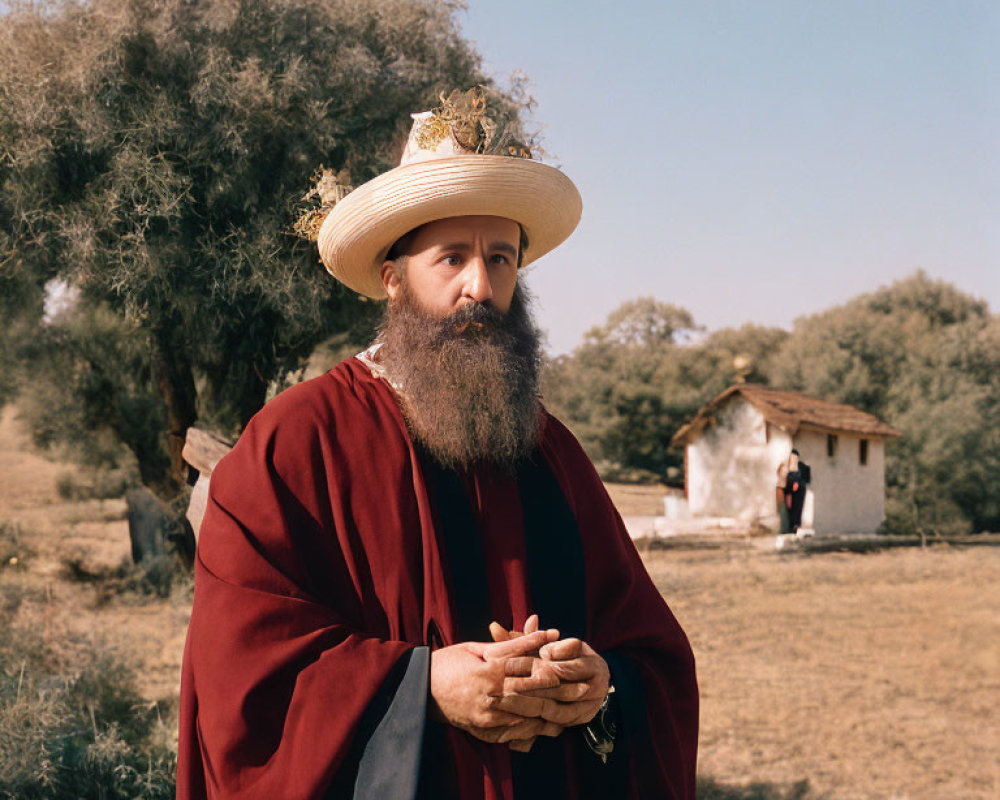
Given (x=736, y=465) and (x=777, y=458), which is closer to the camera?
(x=777, y=458)

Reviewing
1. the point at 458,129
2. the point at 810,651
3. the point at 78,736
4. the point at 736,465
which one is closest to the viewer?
the point at 458,129

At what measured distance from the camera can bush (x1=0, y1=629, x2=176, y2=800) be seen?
388cm

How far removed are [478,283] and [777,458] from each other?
19.0 m

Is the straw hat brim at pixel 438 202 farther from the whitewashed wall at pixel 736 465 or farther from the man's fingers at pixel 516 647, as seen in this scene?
the whitewashed wall at pixel 736 465

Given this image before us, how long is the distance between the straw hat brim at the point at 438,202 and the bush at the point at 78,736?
2720 mm

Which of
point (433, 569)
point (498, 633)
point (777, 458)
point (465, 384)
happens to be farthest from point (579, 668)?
point (777, 458)

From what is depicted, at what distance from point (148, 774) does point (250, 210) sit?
3.34m

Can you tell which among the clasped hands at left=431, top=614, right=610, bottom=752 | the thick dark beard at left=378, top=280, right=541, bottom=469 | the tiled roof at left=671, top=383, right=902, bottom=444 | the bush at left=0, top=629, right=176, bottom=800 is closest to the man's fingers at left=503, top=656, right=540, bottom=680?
the clasped hands at left=431, top=614, right=610, bottom=752

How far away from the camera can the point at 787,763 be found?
633 cm

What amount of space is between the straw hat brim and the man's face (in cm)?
3

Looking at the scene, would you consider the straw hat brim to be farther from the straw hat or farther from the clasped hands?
the clasped hands

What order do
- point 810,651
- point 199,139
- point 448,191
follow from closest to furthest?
1. point 448,191
2. point 199,139
3. point 810,651

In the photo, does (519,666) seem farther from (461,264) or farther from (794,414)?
(794,414)

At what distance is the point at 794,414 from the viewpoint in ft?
64.3
